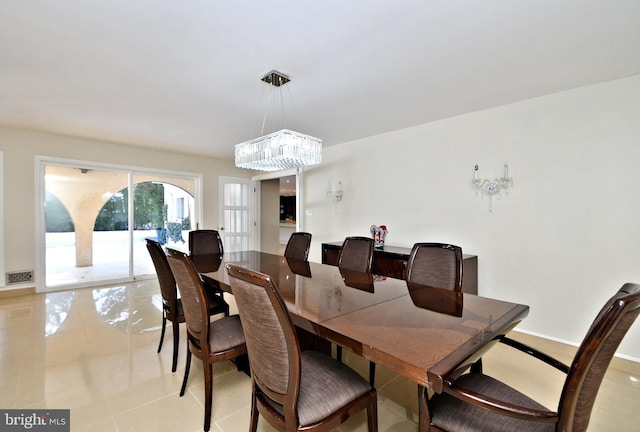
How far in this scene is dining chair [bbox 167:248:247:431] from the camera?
164 cm

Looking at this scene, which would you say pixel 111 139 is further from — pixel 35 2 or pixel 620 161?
pixel 620 161

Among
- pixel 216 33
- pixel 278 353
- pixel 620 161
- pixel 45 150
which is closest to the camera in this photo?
pixel 278 353

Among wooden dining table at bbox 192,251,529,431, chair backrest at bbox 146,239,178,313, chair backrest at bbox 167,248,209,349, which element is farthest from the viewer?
chair backrest at bbox 146,239,178,313

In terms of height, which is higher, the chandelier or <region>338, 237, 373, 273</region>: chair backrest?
the chandelier

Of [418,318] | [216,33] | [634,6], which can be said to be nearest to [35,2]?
[216,33]

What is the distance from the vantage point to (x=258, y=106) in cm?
310

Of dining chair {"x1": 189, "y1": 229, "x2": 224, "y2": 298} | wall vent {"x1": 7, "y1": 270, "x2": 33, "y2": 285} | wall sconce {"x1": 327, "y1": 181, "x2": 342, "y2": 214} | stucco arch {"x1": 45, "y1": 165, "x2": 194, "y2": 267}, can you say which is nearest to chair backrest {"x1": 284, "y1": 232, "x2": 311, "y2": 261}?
dining chair {"x1": 189, "y1": 229, "x2": 224, "y2": 298}

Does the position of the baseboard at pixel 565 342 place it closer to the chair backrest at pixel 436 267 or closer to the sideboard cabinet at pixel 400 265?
the sideboard cabinet at pixel 400 265

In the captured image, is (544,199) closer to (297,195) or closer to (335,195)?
(335,195)

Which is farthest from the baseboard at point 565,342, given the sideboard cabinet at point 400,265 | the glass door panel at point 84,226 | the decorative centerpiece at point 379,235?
Answer: the glass door panel at point 84,226

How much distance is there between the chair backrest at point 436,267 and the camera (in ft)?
6.77

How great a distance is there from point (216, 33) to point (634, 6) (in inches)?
95.9

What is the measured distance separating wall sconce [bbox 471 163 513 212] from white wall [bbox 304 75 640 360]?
0.05 m

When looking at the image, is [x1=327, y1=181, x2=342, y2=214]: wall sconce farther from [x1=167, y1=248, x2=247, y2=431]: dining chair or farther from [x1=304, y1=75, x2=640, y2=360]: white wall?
[x1=167, y1=248, x2=247, y2=431]: dining chair
